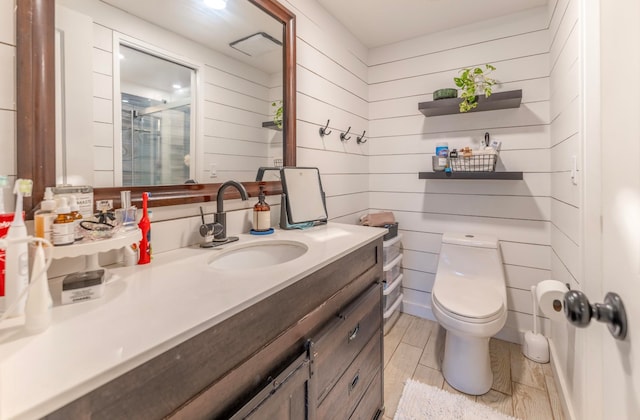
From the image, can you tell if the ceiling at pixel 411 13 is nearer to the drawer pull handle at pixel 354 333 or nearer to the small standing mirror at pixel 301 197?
the small standing mirror at pixel 301 197

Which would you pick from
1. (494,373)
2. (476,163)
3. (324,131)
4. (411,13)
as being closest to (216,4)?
(324,131)

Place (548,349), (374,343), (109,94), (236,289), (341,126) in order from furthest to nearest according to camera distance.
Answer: (341,126), (548,349), (374,343), (109,94), (236,289)

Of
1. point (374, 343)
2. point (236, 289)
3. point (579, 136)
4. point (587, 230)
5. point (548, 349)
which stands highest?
point (579, 136)

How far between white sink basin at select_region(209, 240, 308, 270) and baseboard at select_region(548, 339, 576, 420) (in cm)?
148

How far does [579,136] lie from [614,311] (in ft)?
3.16

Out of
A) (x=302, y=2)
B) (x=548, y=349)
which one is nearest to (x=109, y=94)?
(x=302, y=2)

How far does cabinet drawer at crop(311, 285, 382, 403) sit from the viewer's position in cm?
96

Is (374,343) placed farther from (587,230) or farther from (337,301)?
(587,230)

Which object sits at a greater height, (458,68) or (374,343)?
(458,68)

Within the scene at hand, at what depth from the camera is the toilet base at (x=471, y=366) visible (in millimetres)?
1642

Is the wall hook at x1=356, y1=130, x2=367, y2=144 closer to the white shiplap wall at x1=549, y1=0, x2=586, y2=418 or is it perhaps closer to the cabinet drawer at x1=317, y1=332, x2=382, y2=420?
the white shiplap wall at x1=549, y1=0, x2=586, y2=418

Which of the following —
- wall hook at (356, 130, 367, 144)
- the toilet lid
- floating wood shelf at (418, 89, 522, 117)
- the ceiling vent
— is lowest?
the toilet lid

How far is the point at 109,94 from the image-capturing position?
0.95 m

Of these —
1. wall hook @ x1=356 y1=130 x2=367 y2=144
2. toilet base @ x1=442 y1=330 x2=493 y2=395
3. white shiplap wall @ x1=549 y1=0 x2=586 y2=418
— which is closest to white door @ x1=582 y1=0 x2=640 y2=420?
white shiplap wall @ x1=549 y1=0 x2=586 y2=418
